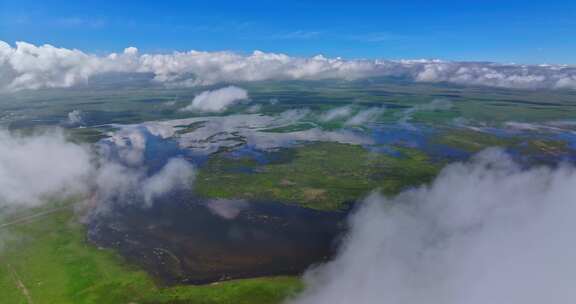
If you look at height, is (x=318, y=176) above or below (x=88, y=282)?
above

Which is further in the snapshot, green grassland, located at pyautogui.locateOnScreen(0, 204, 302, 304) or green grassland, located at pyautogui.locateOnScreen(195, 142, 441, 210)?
green grassland, located at pyautogui.locateOnScreen(195, 142, 441, 210)

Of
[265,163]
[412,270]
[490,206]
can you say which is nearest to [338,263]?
[412,270]

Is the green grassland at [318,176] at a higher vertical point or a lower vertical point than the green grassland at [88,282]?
higher

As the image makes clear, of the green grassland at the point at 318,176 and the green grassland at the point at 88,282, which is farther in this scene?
the green grassland at the point at 318,176

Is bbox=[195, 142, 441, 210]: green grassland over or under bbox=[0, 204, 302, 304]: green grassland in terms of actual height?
over

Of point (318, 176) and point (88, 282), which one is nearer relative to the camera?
point (88, 282)
